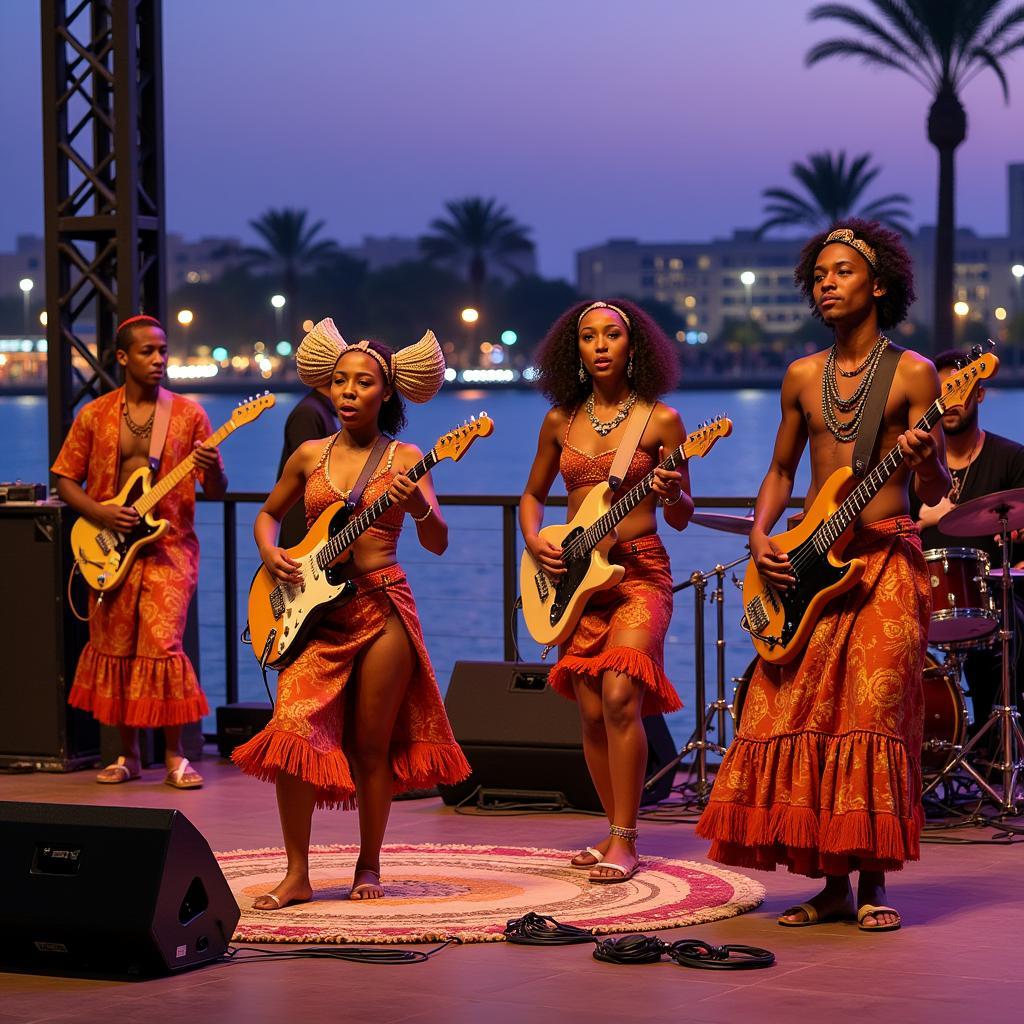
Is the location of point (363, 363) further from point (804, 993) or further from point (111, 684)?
point (111, 684)

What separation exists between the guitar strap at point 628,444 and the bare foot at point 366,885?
1461 millimetres

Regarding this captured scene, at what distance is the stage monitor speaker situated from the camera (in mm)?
4902

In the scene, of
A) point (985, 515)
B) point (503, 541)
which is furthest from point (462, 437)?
point (503, 541)

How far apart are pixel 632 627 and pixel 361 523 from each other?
1.03 meters

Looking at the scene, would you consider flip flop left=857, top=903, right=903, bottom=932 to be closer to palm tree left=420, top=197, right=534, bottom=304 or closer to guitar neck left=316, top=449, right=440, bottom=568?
guitar neck left=316, top=449, right=440, bottom=568

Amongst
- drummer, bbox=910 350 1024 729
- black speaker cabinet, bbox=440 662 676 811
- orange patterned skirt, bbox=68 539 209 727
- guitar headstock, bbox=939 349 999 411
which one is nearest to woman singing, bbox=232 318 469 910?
guitar headstock, bbox=939 349 999 411

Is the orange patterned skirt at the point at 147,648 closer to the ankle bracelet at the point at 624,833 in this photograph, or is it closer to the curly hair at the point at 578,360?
the curly hair at the point at 578,360

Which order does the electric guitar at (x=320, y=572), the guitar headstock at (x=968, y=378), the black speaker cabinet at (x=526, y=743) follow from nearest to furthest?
the guitar headstock at (x=968, y=378)
the electric guitar at (x=320, y=572)
the black speaker cabinet at (x=526, y=743)

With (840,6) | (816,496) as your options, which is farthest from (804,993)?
(840,6)

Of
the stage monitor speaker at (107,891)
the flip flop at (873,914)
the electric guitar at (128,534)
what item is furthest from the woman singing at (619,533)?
the electric guitar at (128,534)

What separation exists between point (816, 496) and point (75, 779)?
450 cm

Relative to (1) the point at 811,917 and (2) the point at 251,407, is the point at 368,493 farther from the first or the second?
(2) the point at 251,407

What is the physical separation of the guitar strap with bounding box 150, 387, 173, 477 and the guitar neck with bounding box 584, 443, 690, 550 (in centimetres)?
279

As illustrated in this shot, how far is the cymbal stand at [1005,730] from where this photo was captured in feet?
24.2
